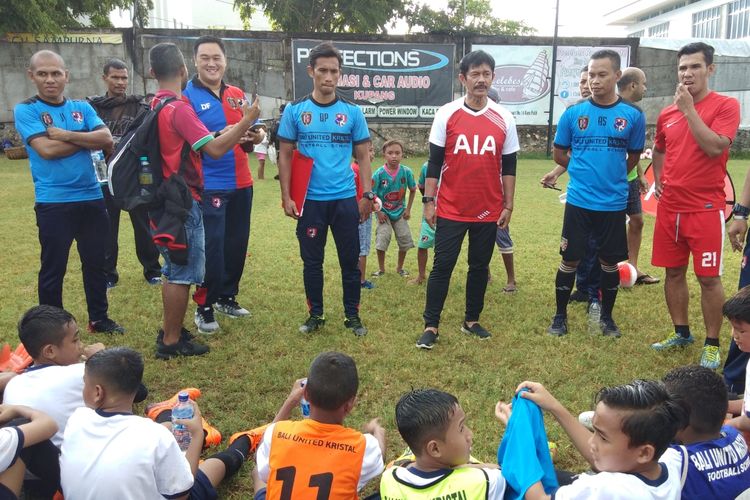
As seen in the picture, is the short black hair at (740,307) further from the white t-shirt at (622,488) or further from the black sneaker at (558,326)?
the black sneaker at (558,326)

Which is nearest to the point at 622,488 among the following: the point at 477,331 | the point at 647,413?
the point at 647,413

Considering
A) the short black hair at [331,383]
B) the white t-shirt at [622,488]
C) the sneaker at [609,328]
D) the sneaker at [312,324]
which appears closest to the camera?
the white t-shirt at [622,488]

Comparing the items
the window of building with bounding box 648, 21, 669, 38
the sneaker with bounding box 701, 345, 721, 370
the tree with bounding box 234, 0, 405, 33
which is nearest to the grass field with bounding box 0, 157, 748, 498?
the sneaker with bounding box 701, 345, 721, 370

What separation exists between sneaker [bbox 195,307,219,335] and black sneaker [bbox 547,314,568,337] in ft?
9.00

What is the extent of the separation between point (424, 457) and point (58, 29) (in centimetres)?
2050

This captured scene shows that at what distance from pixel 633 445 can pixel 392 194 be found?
15.7 feet

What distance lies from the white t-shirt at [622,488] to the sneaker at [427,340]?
252 cm

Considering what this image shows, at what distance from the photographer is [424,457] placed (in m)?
2.18

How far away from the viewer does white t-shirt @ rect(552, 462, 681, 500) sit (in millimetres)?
1871

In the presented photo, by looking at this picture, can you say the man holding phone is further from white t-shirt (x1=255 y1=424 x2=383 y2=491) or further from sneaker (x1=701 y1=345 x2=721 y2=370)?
sneaker (x1=701 y1=345 x2=721 y2=370)

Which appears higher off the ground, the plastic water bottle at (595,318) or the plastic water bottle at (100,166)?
→ the plastic water bottle at (100,166)

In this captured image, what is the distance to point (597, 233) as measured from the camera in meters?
4.75

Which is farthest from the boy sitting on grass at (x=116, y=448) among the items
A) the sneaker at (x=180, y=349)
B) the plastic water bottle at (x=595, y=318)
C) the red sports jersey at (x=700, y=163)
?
the red sports jersey at (x=700, y=163)

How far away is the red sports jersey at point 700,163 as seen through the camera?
406 centimetres
